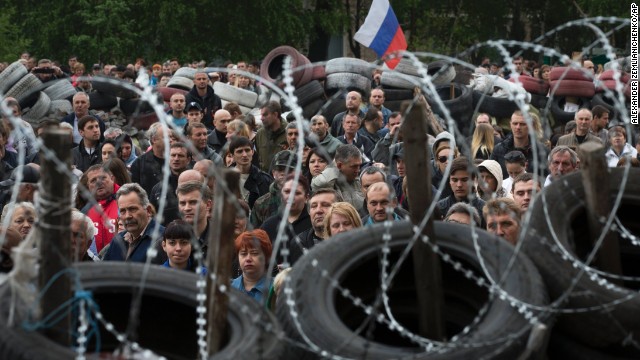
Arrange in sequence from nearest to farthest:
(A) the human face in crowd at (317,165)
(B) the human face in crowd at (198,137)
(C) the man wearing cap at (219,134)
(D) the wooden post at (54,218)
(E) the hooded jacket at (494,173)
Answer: (D) the wooden post at (54,218) < (E) the hooded jacket at (494,173) < (A) the human face in crowd at (317,165) < (B) the human face in crowd at (198,137) < (C) the man wearing cap at (219,134)

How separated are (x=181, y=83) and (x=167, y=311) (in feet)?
60.2

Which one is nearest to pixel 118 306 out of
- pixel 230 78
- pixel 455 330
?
pixel 455 330

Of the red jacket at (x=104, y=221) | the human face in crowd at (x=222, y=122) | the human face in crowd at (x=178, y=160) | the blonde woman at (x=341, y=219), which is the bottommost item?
the red jacket at (x=104, y=221)

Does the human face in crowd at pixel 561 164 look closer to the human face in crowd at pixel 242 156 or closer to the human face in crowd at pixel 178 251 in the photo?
the human face in crowd at pixel 242 156

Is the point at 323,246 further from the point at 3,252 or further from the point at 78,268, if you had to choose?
the point at 3,252

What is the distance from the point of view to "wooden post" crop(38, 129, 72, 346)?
4.98 m

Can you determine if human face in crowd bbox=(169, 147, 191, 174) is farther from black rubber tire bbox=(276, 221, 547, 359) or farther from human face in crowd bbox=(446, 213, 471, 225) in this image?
black rubber tire bbox=(276, 221, 547, 359)

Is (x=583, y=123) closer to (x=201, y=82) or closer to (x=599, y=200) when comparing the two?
(x=201, y=82)

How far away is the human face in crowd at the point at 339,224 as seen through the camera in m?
8.53

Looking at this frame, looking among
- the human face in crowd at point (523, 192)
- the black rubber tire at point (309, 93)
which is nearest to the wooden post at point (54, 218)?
the human face in crowd at point (523, 192)

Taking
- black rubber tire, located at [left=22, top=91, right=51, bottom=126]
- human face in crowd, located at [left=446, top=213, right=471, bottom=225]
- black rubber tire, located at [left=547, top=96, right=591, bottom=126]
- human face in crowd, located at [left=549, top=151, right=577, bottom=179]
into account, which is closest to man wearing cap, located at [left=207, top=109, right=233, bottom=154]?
human face in crowd, located at [left=549, top=151, right=577, bottom=179]

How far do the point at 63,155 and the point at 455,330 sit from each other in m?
2.08

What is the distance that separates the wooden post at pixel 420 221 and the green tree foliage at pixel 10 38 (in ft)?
109

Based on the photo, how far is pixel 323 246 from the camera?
6078 mm
